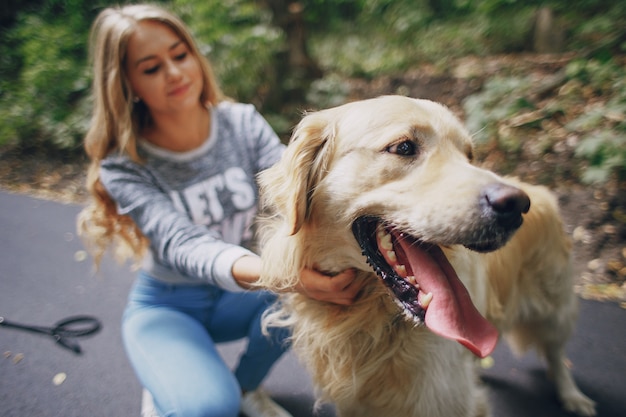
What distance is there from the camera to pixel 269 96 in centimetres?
575

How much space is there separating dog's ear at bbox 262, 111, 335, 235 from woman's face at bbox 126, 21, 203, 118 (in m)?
0.74

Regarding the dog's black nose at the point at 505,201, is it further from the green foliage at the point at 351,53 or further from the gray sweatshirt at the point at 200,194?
the green foliage at the point at 351,53

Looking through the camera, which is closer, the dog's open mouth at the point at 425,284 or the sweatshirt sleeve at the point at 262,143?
the dog's open mouth at the point at 425,284

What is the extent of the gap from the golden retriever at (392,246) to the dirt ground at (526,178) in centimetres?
165

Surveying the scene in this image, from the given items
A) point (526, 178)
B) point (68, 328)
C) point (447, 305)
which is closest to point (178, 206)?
point (447, 305)

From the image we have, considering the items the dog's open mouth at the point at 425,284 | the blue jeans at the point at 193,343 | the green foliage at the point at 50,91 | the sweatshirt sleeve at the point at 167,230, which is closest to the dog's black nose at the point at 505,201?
the dog's open mouth at the point at 425,284

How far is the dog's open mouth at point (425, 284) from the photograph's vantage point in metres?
1.23

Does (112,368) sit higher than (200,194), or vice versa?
(200,194)

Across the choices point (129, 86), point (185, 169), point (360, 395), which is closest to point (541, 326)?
point (360, 395)

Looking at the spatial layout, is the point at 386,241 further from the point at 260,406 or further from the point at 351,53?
the point at 351,53

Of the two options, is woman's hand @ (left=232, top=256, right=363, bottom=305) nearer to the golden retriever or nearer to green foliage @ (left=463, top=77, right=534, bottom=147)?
the golden retriever

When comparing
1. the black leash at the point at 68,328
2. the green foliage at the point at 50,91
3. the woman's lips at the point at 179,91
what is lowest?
the black leash at the point at 68,328

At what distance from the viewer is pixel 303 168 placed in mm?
1447

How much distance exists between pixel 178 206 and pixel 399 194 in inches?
42.5
